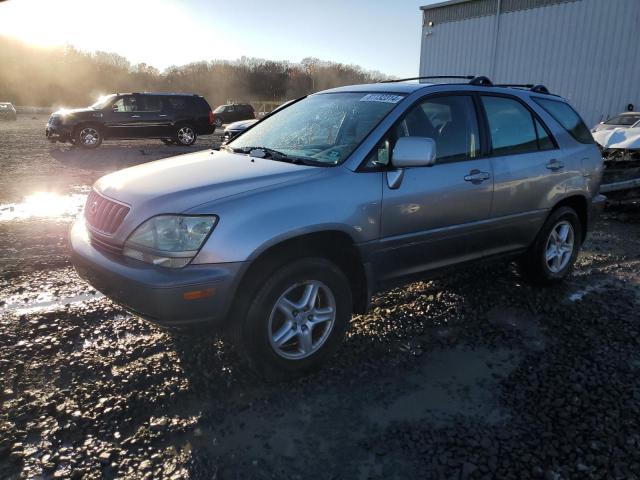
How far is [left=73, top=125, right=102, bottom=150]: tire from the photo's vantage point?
16109 mm

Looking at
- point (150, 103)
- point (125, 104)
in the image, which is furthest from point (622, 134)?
point (125, 104)

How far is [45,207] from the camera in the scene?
732cm

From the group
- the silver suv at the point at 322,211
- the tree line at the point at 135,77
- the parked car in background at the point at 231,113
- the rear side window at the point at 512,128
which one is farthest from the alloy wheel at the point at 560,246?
the tree line at the point at 135,77

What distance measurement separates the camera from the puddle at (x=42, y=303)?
12.5ft

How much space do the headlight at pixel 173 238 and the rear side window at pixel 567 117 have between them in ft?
10.7

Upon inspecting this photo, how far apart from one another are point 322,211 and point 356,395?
1.09m

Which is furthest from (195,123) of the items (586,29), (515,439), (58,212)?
(515,439)

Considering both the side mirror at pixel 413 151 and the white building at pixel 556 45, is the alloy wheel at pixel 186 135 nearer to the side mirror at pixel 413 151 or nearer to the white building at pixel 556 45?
the white building at pixel 556 45

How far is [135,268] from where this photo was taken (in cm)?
259

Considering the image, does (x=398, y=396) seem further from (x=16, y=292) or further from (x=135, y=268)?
(x=16, y=292)

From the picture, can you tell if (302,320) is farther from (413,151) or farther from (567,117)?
(567,117)

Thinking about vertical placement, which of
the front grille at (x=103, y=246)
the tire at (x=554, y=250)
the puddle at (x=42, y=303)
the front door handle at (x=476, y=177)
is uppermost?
the front door handle at (x=476, y=177)

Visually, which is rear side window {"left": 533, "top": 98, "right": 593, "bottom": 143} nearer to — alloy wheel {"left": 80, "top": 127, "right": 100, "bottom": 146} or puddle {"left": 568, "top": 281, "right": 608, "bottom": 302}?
puddle {"left": 568, "top": 281, "right": 608, "bottom": 302}

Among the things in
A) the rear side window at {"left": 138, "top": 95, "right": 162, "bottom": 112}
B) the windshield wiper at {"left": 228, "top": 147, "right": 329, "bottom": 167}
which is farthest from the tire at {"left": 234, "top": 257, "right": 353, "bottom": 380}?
the rear side window at {"left": 138, "top": 95, "right": 162, "bottom": 112}
